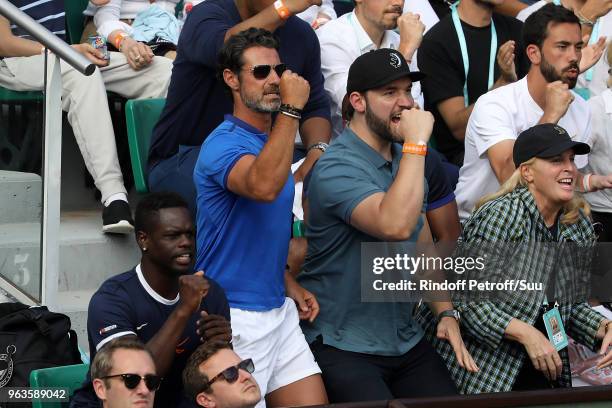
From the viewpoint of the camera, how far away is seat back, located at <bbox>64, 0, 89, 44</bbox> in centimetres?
710

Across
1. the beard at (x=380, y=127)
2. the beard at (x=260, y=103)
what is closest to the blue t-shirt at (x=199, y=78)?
the beard at (x=260, y=103)

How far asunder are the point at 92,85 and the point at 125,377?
271cm

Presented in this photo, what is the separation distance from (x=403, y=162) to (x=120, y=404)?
144cm

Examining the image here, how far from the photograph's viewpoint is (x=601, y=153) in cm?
645

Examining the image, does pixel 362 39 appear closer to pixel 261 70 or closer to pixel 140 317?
pixel 261 70

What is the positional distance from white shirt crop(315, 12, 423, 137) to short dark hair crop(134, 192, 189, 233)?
6.98 feet

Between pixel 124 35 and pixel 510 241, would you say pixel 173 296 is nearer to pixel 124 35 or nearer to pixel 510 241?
pixel 510 241

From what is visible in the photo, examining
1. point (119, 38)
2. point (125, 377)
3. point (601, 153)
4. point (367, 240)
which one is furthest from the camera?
point (119, 38)

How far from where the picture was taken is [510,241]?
4.97 metres

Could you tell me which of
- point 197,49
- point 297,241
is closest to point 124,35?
point 197,49

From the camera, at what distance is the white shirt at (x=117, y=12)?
6.84m

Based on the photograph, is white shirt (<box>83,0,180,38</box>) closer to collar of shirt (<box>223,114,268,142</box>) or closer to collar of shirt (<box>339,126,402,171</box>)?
collar of shirt (<box>223,114,268,142</box>)

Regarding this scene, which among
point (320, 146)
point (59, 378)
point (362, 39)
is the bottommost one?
point (59, 378)

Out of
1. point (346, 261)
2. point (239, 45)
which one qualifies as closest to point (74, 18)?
point (239, 45)
